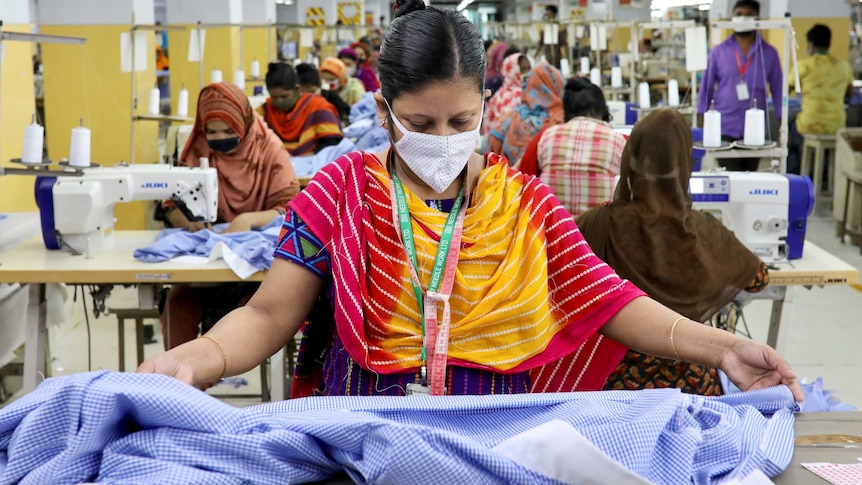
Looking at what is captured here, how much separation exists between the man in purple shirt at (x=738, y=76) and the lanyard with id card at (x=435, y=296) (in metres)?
5.43

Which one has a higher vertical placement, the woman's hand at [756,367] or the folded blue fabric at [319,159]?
the folded blue fabric at [319,159]

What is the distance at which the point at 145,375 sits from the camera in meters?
1.16

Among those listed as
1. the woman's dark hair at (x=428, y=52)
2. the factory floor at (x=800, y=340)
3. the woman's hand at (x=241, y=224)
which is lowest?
the factory floor at (x=800, y=340)

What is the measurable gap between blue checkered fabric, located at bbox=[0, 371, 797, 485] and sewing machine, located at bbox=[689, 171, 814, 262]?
2219 mm

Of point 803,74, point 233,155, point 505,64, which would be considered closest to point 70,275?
point 233,155

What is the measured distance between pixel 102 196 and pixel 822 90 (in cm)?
738

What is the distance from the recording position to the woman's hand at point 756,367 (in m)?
1.42

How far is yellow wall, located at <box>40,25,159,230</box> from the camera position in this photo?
269 inches

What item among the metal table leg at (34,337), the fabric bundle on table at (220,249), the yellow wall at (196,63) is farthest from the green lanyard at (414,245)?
the yellow wall at (196,63)

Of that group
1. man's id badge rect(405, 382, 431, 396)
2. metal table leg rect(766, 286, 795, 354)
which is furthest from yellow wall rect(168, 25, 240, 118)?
man's id badge rect(405, 382, 431, 396)

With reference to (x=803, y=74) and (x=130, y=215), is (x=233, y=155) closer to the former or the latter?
(x=130, y=215)

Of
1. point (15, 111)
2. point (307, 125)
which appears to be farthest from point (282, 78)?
point (15, 111)

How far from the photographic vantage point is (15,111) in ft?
18.2

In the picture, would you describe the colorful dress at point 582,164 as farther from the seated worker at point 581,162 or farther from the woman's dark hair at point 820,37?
the woman's dark hair at point 820,37
